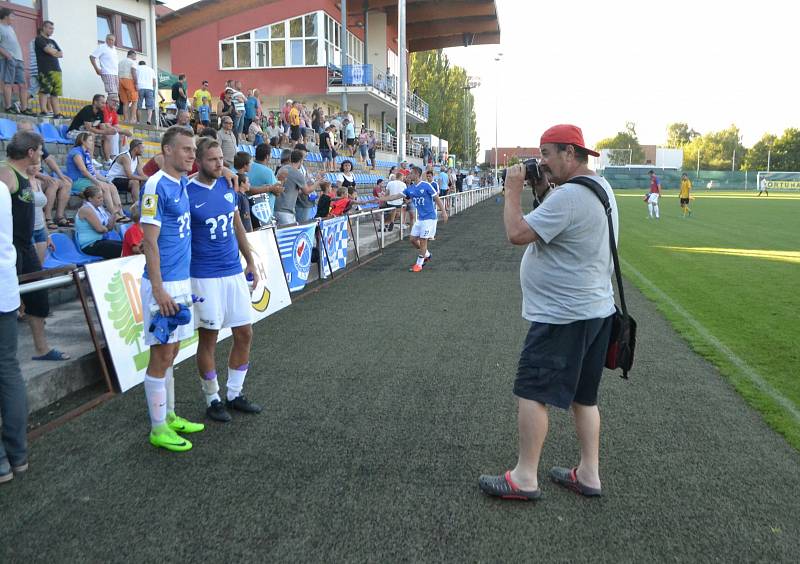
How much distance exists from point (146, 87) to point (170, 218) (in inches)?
500

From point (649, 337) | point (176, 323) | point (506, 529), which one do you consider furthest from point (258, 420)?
point (649, 337)

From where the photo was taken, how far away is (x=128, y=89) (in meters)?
14.7

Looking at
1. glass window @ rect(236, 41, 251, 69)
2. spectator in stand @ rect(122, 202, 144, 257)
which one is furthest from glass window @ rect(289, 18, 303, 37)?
spectator in stand @ rect(122, 202, 144, 257)

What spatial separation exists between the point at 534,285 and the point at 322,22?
1383 inches

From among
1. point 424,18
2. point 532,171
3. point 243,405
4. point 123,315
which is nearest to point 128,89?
point 123,315

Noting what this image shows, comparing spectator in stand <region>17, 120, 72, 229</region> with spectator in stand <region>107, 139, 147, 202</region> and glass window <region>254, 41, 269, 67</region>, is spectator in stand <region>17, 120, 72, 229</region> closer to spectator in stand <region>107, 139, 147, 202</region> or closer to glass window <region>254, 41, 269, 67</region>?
spectator in stand <region>107, 139, 147, 202</region>

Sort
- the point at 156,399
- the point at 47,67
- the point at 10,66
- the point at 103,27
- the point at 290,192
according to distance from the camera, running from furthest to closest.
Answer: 1. the point at 103,27
2. the point at 47,67
3. the point at 10,66
4. the point at 290,192
5. the point at 156,399

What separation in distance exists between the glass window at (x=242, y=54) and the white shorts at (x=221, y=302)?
34613 mm

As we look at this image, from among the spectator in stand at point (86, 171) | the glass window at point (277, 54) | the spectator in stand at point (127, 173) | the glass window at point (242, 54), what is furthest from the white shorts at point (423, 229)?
the glass window at point (242, 54)

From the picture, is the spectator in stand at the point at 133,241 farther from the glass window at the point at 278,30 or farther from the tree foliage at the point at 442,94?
the tree foliage at the point at 442,94

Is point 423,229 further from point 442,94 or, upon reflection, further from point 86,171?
point 442,94

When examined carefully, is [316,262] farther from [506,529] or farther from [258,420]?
[506,529]

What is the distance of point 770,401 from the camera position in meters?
5.18

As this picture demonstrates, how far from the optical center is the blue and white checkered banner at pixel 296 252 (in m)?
9.75
